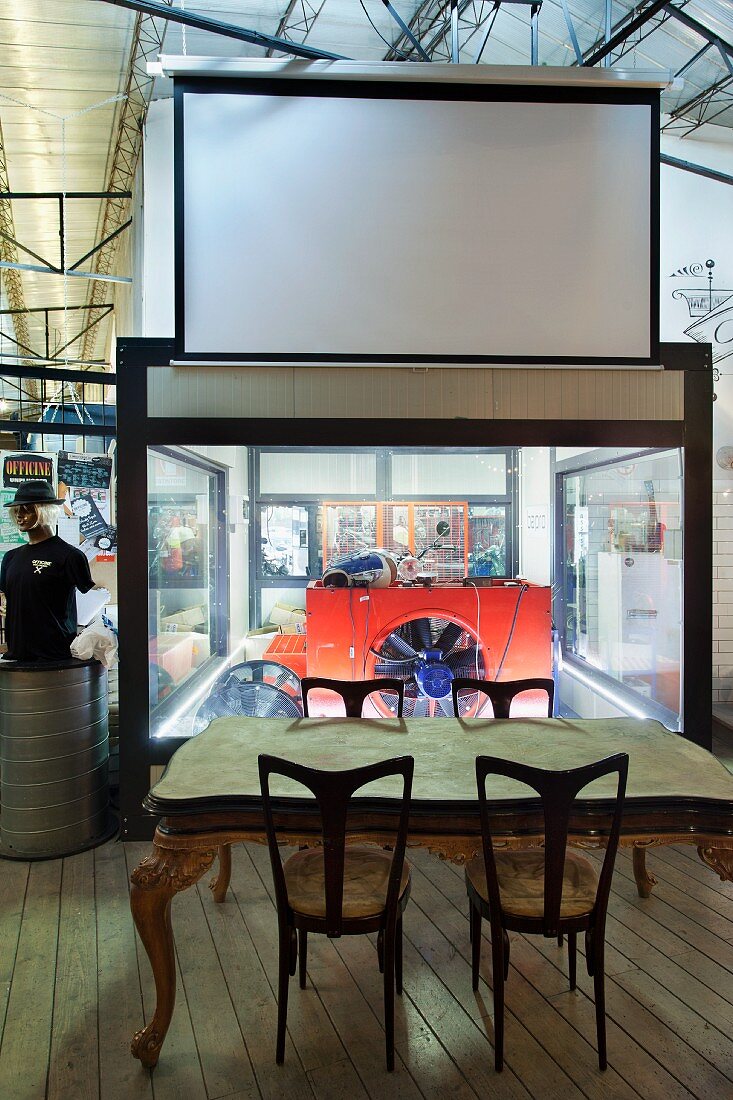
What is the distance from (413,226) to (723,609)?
14.5 feet

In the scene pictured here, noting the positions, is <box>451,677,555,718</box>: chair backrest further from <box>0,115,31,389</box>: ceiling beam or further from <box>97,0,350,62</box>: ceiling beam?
<box>0,115,31,389</box>: ceiling beam

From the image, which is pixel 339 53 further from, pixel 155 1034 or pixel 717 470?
pixel 155 1034

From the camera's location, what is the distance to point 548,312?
3943 millimetres

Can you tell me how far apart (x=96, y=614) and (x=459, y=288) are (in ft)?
10.8

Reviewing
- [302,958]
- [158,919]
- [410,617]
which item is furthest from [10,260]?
[302,958]

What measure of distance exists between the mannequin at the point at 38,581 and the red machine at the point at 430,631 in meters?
1.36

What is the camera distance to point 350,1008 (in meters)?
2.47

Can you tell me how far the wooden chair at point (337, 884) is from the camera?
2.04 metres

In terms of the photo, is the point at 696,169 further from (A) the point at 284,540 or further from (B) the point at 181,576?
(B) the point at 181,576

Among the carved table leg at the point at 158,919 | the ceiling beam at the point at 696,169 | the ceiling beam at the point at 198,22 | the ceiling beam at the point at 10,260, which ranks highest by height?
the ceiling beam at the point at 10,260

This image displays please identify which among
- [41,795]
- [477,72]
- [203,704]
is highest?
[477,72]

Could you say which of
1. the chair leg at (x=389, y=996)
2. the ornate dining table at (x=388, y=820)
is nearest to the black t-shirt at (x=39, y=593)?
the ornate dining table at (x=388, y=820)

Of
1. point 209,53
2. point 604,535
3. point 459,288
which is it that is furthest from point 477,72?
point 209,53

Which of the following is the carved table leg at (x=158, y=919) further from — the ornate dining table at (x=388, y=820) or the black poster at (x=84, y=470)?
the black poster at (x=84, y=470)
